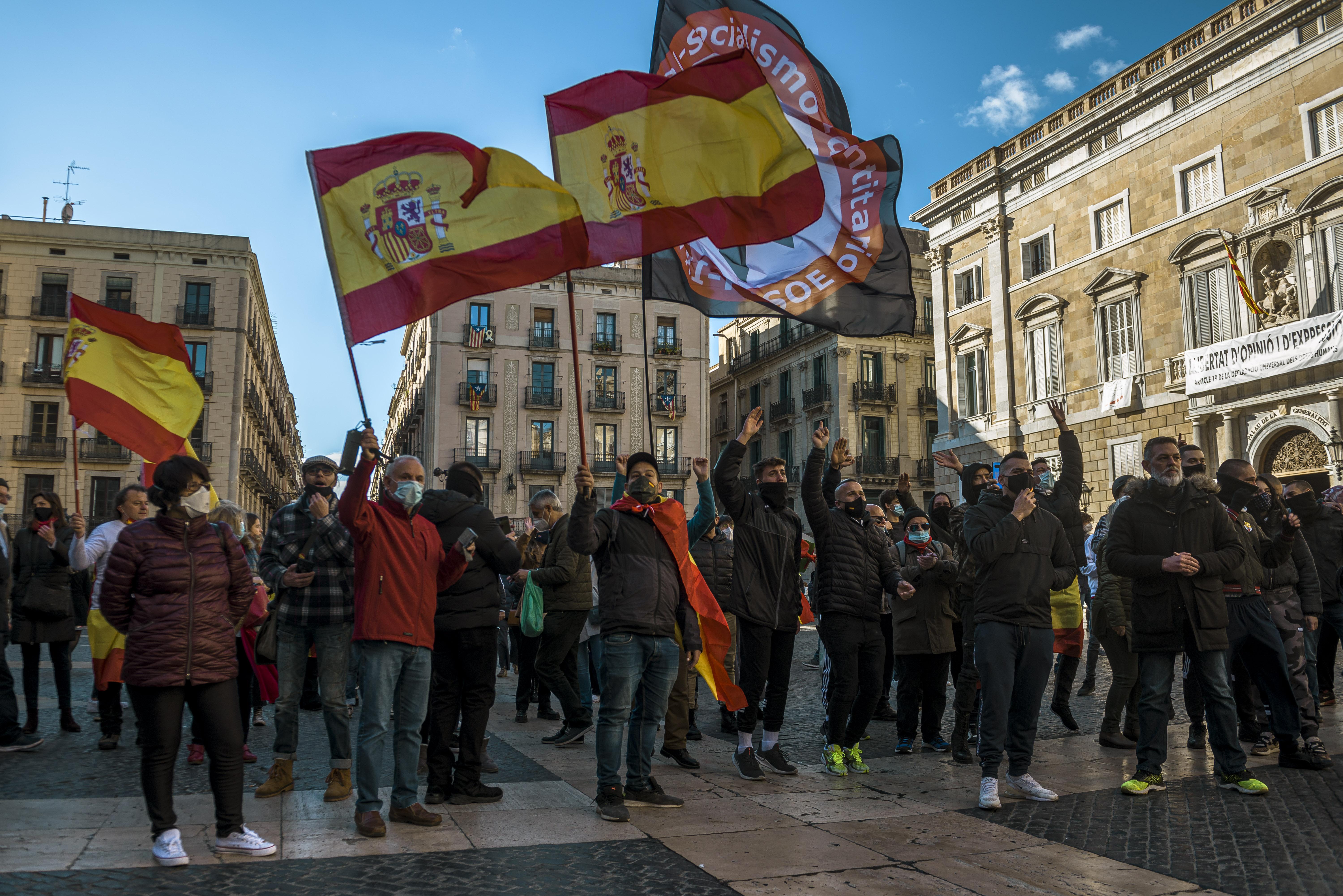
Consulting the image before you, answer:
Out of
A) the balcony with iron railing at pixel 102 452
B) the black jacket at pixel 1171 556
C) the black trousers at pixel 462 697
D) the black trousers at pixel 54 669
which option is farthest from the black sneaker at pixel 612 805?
the balcony with iron railing at pixel 102 452

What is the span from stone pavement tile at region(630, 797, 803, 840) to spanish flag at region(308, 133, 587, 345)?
2869 mm

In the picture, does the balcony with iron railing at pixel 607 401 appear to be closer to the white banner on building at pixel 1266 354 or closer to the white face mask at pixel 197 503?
the white banner on building at pixel 1266 354

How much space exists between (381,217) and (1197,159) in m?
23.8

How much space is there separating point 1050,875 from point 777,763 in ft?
7.64

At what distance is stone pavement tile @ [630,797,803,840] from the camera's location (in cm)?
482

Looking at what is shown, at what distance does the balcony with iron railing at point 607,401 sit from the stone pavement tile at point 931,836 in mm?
39497

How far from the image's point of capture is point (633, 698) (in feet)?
18.0

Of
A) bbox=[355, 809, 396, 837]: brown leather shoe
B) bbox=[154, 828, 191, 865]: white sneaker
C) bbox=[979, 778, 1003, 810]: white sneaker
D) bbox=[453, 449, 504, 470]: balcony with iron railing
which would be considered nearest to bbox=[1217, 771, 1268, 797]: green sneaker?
bbox=[979, 778, 1003, 810]: white sneaker

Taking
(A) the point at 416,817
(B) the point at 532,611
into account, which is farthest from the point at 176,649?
(B) the point at 532,611

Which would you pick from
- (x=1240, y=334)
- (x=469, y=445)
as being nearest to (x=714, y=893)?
(x=1240, y=334)

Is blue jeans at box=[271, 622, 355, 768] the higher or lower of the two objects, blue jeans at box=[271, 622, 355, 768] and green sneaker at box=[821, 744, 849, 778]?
the higher

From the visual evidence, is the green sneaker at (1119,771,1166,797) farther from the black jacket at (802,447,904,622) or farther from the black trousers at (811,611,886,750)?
the black jacket at (802,447,904,622)

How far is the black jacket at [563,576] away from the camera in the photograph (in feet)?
24.4

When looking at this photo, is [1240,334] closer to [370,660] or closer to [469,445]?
[370,660]
